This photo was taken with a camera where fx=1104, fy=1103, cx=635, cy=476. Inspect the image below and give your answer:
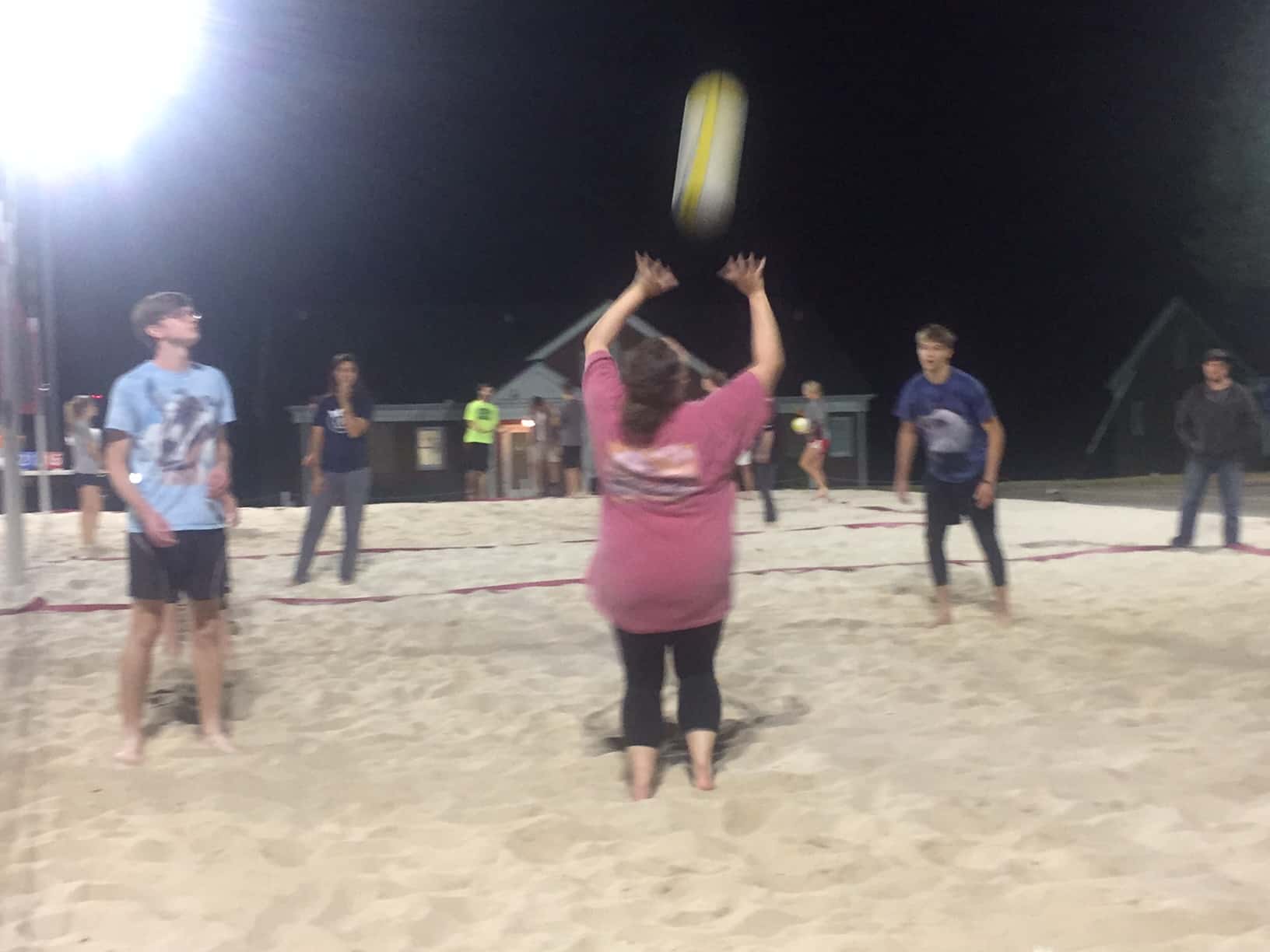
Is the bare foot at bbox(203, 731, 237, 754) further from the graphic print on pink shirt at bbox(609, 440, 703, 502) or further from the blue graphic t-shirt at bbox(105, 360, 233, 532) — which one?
the graphic print on pink shirt at bbox(609, 440, 703, 502)

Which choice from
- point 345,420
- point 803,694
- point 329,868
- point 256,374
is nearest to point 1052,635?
point 803,694

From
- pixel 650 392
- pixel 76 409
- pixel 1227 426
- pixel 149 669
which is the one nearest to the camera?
pixel 650 392

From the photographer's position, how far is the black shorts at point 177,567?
3.92m

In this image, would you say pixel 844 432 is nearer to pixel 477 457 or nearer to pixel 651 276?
pixel 477 457

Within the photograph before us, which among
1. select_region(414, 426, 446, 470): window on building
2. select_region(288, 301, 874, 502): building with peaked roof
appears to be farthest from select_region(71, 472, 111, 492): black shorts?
select_region(414, 426, 446, 470): window on building

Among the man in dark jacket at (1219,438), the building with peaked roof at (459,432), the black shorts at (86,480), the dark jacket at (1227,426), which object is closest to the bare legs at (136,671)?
the black shorts at (86,480)

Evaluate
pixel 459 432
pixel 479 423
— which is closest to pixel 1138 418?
pixel 459 432

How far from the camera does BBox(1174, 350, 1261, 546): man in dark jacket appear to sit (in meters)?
8.98

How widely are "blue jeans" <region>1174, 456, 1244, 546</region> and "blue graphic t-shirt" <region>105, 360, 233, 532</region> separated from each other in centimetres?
793

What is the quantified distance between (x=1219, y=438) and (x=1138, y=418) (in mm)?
28390

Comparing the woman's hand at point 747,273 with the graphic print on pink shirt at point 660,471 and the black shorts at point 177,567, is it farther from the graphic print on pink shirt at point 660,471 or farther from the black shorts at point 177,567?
the black shorts at point 177,567

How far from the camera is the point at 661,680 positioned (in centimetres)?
376

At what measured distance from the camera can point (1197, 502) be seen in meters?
9.17

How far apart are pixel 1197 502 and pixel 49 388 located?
84.9ft
